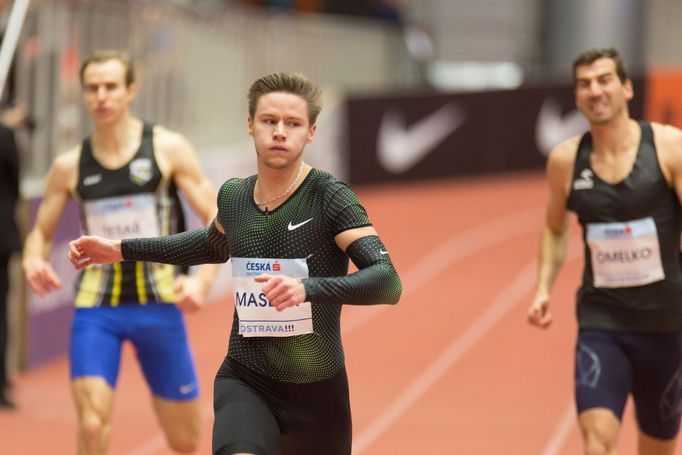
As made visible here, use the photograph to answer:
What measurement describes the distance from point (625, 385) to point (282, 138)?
2.18 meters

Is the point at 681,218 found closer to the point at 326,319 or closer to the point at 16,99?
the point at 326,319

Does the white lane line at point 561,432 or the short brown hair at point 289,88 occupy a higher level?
the short brown hair at point 289,88

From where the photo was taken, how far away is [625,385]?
5.57 metres

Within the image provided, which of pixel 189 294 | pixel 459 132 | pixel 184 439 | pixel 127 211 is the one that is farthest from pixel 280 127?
pixel 459 132

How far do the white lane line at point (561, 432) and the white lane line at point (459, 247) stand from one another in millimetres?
2930

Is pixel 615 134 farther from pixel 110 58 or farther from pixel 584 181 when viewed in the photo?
pixel 110 58

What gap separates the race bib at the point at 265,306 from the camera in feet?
14.4

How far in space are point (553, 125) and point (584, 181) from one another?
14.8 meters

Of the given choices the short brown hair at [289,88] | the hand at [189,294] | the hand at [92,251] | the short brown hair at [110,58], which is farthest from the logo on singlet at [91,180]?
the short brown hair at [289,88]

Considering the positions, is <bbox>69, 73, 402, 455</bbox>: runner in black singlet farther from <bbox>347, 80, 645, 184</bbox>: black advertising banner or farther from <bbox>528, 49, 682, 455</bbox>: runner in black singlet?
<bbox>347, 80, 645, 184</bbox>: black advertising banner

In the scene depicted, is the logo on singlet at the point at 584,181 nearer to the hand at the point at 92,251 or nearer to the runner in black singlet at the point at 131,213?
the runner in black singlet at the point at 131,213

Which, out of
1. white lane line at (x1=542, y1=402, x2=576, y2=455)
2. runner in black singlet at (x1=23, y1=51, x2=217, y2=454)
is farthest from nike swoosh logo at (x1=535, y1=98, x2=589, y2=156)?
runner in black singlet at (x1=23, y1=51, x2=217, y2=454)

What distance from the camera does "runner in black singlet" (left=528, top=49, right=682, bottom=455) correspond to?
224 inches

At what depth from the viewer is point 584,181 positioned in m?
5.82
